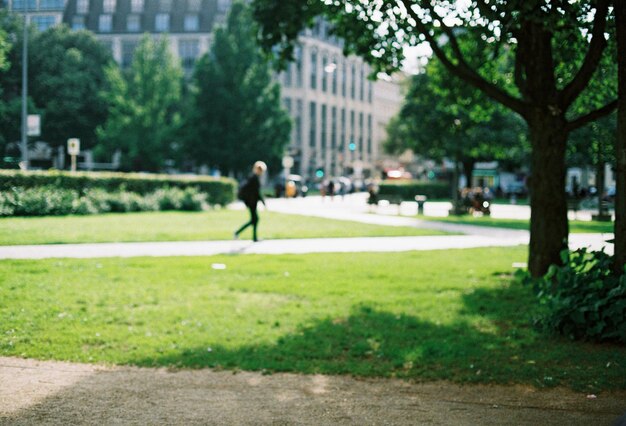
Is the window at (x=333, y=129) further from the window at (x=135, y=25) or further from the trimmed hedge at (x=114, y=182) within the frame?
the trimmed hedge at (x=114, y=182)

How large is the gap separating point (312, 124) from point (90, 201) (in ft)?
250

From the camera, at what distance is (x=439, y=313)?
9211 millimetres

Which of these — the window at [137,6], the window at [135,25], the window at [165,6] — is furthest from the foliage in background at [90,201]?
the window at [137,6]

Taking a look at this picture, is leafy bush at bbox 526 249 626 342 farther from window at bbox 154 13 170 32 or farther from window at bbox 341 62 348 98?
window at bbox 341 62 348 98

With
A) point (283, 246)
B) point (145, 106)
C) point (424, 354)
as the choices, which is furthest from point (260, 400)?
point (145, 106)

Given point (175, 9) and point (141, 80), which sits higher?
point (175, 9)

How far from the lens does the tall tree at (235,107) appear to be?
62219 millimetres

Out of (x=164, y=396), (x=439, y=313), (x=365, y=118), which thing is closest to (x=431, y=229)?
(x=439, y=313)

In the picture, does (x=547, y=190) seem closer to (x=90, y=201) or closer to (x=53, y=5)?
(x=90, y=201)

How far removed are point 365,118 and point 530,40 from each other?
109m

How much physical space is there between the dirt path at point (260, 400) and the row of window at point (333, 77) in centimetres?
8560

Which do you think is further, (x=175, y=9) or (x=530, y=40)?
(x=175, y=9)

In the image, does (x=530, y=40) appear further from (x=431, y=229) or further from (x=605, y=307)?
(x=431, y=229)

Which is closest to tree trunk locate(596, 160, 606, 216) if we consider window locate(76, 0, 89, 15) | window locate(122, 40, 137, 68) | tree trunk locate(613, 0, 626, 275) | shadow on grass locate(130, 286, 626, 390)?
shadow on grass locate(130, 286, 626, 390)
